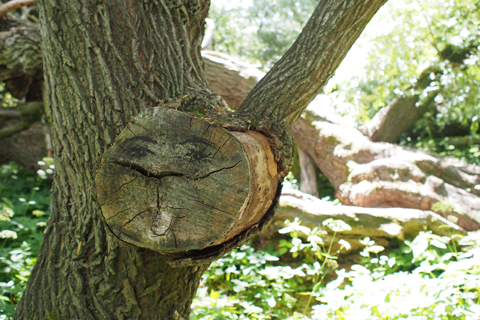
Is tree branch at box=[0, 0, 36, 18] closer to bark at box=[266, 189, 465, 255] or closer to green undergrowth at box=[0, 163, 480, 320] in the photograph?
green undergrowth at box=[0, 163, 480, 320]

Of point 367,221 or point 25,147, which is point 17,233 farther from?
point 367,221

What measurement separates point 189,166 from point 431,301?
1.88 m

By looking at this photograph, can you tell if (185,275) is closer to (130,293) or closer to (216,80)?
(130,293)

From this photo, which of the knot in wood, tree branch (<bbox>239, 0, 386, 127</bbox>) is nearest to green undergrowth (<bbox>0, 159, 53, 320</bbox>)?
the knot in wood

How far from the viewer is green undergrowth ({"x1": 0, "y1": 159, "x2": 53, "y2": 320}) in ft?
8.56

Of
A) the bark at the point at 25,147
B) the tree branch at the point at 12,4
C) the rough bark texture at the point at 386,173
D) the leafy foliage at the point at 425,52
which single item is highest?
the leafy foliage at the point at 425,52

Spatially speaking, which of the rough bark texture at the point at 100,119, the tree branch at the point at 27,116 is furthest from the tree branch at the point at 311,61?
the tree branch at the point at 27,116

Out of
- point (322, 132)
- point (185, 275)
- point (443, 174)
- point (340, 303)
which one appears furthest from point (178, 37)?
point (443, 174)

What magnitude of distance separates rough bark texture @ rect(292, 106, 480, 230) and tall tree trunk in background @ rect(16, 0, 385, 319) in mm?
3128

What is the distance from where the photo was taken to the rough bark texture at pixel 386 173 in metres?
4.22

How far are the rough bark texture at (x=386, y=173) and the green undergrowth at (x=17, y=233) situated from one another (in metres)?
3.80

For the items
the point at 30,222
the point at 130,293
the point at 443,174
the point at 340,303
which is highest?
the point at 443,174

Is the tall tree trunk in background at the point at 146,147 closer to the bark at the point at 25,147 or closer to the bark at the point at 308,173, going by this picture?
the bark at the point at 308,173

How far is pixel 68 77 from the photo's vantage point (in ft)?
5.41
